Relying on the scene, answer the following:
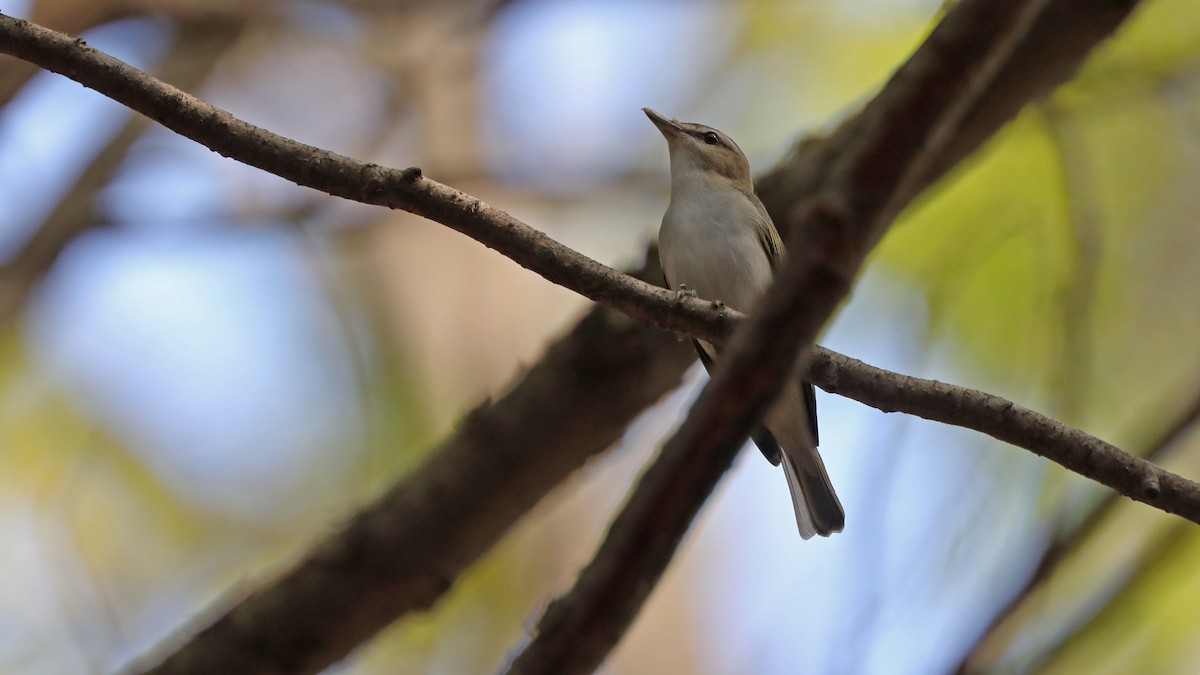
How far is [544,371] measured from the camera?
4766 millimetres

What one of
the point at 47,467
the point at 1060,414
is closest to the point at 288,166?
the point at 1060,414

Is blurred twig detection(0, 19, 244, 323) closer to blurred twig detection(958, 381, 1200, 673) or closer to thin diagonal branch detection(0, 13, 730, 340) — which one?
thin diagonal branch detection(0, 13, 730, 340)

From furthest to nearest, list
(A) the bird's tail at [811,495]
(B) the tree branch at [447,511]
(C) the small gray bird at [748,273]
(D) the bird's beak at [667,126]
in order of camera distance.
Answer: (D) the bird's beak at [667,126], (C) the small gray bird at [748,273], (A) the bird's tail at [811,495], (B) the tree branch at [447,511]

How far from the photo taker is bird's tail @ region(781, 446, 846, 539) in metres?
5.46

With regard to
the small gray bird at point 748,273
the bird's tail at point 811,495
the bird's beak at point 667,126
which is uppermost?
the bird's beak at point 667,126

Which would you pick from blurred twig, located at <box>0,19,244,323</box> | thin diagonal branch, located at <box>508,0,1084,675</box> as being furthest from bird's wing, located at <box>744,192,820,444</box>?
thin diagonal branch, located at <box>508,0,1084,675</box>

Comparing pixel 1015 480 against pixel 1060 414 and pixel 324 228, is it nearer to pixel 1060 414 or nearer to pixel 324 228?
pixel 1060 414

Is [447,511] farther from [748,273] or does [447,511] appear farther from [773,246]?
[773,246]

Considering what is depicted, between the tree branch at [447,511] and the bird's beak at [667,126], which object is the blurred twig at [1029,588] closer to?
the tree branch at [447,511]

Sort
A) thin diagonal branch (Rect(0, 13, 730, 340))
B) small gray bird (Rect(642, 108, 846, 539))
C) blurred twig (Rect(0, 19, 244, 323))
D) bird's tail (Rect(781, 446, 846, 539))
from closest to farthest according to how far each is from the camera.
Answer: thin diagonal branch (Rect(0, 13, 730, 340)) → bird's tail (Rect(781, 446, 846, 539)) → small gray bird (Rect(642, 108, 846, 539)) → blurred twig (Rect(0, 19, 244, 323))

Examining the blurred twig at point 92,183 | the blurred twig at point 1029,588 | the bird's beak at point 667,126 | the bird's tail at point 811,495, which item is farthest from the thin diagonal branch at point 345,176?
the bird's beak at point 667,126

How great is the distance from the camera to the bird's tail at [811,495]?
5.46 meters

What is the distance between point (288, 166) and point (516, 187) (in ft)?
15.8

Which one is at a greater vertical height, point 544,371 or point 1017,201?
point 1017,201
